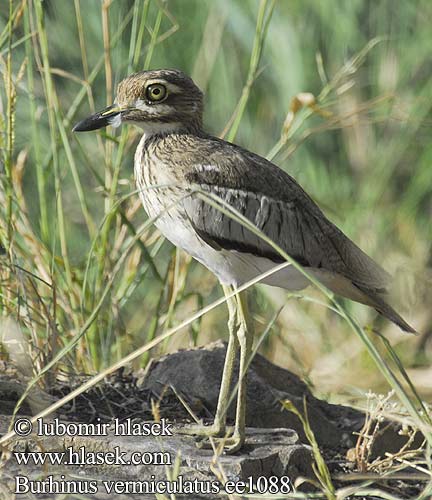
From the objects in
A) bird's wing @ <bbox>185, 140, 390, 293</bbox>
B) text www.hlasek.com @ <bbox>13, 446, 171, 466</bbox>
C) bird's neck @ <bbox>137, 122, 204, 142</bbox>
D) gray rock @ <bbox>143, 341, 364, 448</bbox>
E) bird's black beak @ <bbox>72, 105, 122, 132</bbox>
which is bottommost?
gray rock @ <bbox>143, 341, 364, 448</bbox>

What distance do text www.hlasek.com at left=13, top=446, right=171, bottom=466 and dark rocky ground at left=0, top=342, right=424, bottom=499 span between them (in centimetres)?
13

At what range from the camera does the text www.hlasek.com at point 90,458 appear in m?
2.59

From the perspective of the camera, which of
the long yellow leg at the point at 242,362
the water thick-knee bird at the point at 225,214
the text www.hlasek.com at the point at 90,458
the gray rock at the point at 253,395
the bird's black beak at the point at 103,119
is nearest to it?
the text www.hlasek.com at the point at 90,458

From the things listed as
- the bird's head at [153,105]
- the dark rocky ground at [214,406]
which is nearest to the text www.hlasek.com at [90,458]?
the dark rocky ground at [214,406]

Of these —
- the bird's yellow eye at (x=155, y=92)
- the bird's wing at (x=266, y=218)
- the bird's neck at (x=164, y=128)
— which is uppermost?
the bird's yellow eye at (x=155, y=92)

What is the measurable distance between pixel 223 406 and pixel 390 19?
2.86 m

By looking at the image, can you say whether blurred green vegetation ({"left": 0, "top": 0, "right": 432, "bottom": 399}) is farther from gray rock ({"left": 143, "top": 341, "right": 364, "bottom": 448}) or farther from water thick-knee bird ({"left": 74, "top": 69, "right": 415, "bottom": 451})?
water thick-knee bird ({"left": 74, "top": 69, "right": 415, "bottom": 451})

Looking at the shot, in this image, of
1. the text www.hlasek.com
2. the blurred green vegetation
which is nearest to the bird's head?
the text www.hlasek.com

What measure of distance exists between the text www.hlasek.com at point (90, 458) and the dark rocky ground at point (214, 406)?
130 mm

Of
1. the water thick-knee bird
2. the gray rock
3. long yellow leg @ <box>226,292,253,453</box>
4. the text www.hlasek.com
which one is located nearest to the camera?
the text www.hlasek.com

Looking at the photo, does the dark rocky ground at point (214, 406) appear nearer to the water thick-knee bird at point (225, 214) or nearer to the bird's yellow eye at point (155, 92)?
the water thick-knee bird at point (225, 214)

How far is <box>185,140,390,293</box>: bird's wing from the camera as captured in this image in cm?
294

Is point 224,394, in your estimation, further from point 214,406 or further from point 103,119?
point 103,119

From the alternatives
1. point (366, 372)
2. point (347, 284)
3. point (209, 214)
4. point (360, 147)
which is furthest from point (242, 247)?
point (360, 147)
